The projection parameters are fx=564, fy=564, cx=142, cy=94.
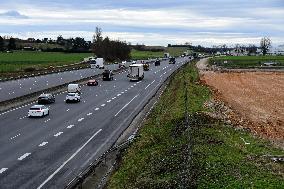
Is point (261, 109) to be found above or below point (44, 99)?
below

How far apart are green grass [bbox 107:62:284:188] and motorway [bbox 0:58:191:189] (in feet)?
9.61

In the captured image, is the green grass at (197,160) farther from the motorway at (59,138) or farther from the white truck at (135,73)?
the white truck at (135,73)

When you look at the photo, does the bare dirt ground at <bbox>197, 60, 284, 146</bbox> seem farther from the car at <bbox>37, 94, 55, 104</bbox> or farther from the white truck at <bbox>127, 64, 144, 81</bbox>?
the car at <bbox>37, 94, 55, 104</bbox>

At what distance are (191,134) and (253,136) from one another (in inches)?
213

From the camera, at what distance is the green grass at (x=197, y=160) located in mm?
22000

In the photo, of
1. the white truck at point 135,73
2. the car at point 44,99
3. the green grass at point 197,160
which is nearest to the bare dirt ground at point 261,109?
the green grass at point 197,160

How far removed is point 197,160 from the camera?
2594cm

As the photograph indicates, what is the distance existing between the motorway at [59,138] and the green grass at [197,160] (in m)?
2.93

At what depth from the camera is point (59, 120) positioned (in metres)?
49.7

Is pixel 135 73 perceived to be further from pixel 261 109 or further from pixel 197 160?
pixel 197 160

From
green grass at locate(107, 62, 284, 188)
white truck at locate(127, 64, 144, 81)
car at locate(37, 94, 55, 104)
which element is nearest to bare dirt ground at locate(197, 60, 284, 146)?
green grass at locate(107, 62, 284, 188)

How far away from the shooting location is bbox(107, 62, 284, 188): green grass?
72.2 ft

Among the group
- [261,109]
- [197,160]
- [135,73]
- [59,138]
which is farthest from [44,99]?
[135,73]

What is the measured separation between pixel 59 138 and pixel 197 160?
16.4 meters
